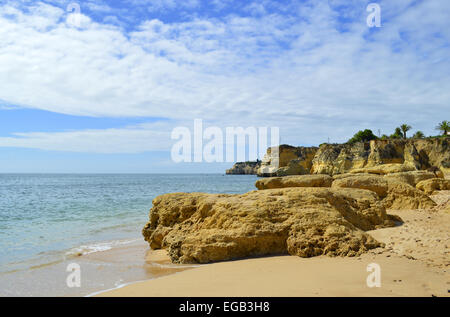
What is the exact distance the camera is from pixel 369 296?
138 inches

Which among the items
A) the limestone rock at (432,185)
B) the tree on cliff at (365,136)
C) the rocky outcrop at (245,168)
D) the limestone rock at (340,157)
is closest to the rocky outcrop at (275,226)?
the limestone rock at (432,185)

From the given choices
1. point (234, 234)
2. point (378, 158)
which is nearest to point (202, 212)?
point (234, 234)

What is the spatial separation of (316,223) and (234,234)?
157 cm

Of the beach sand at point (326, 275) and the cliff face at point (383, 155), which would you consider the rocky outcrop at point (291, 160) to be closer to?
the cliff face at point (383, 155)

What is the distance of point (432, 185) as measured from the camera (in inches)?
588

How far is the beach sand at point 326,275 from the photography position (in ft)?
12.4

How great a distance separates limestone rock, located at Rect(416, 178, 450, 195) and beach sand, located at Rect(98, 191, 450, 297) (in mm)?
9775

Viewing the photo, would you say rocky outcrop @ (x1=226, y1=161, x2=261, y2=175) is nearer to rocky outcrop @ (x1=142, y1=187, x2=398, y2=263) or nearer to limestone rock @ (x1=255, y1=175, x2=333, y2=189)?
limestone rock @ (x1=255, y1=175, x2=333, y2=189)

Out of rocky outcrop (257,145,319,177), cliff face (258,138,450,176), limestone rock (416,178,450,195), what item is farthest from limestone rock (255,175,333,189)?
rocky outcrop (257,145,319,177)

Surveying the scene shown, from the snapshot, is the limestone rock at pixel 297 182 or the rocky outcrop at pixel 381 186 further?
the limestone rock at pixel 297 182

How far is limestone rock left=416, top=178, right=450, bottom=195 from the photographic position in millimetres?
14686

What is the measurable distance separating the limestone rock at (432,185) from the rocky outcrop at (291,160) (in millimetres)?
46940

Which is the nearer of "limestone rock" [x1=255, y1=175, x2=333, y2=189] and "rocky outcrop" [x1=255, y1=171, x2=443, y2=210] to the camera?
"rocky outcrop" [x1=255, y1=171, x2=443, y2=210]

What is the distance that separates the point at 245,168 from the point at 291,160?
85.5 metres
